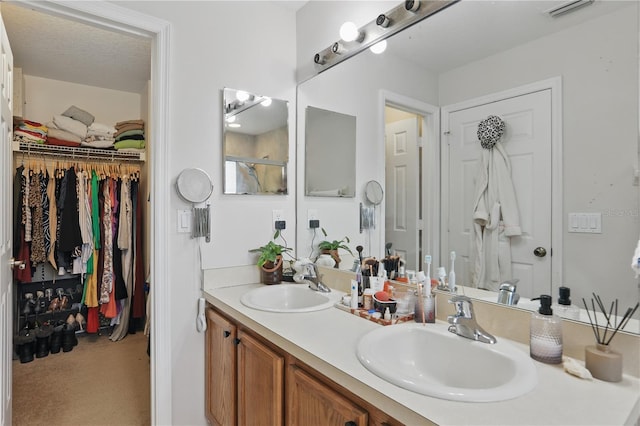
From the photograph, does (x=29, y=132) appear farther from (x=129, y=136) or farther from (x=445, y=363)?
(x=445, y=363)

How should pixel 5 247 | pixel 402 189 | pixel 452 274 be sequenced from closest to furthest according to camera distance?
pixel 452 274 < pixel 402 189 < pixel 5 247

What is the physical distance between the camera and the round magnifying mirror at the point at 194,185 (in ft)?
5.74

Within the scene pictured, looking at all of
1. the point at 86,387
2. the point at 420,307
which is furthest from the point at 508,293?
the point at 86,387

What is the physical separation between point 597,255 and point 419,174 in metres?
0.70

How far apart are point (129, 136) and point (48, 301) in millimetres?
1716

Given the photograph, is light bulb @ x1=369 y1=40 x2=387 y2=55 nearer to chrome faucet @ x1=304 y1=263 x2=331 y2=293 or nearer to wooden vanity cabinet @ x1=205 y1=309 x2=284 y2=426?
chrome faucet @ x1=304 y1=263 x2=331 y2=293

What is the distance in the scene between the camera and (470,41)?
1.33 m

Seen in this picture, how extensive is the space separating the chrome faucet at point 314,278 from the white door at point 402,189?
0.42 meters

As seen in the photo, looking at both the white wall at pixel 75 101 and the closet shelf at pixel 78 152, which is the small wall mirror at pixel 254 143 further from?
the white wall at pixel 75 101

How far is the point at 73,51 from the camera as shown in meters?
2.89

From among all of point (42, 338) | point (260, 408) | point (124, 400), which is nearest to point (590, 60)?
point (260, 408)

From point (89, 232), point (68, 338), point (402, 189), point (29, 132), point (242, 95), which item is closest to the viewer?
point (402, 189)

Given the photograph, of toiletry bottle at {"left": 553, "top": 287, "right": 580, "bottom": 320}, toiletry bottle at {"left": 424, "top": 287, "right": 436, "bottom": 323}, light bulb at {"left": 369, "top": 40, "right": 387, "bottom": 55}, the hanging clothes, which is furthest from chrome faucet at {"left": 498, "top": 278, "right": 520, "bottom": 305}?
the hanging clothes

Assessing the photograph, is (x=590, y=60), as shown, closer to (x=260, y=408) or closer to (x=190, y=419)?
(x=260, y=408)
